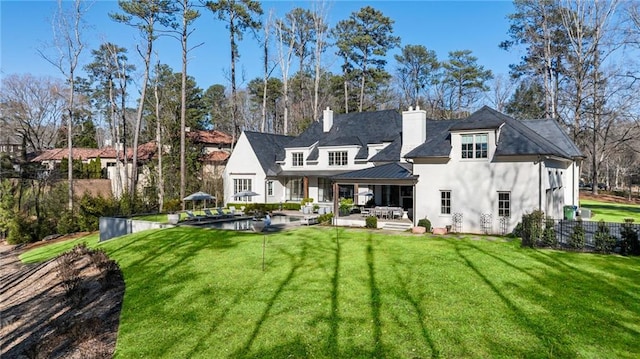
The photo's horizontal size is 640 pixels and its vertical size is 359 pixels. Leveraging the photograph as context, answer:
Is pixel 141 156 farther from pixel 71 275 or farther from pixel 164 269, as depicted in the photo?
pixel 164 269

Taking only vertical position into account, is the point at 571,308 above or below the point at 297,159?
below

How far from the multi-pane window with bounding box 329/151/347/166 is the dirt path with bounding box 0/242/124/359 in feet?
64.0

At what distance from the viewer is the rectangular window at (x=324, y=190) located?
106ft

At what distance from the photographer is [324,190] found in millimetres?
32438

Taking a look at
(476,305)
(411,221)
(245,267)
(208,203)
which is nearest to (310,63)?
(208,203)

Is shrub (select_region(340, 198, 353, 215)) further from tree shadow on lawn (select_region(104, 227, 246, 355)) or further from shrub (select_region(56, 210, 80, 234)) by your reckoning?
shrub (select_region(56, 210, 80, 234))

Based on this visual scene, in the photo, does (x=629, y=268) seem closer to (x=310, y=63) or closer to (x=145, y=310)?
(x=145, y=310)

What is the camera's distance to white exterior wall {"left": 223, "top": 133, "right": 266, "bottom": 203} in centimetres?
3331

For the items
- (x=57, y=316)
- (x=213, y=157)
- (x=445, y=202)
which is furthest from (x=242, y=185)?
(x=57, y=316)

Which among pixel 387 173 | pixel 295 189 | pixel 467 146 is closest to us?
pixel 467 146

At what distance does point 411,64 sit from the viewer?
5581 cm

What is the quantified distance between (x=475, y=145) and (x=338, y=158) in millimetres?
13571

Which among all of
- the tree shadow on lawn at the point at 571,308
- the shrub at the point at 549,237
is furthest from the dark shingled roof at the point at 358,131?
the tree shadow on lawn at the point at 571,308

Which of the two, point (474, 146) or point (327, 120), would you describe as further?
point (327, 120)
